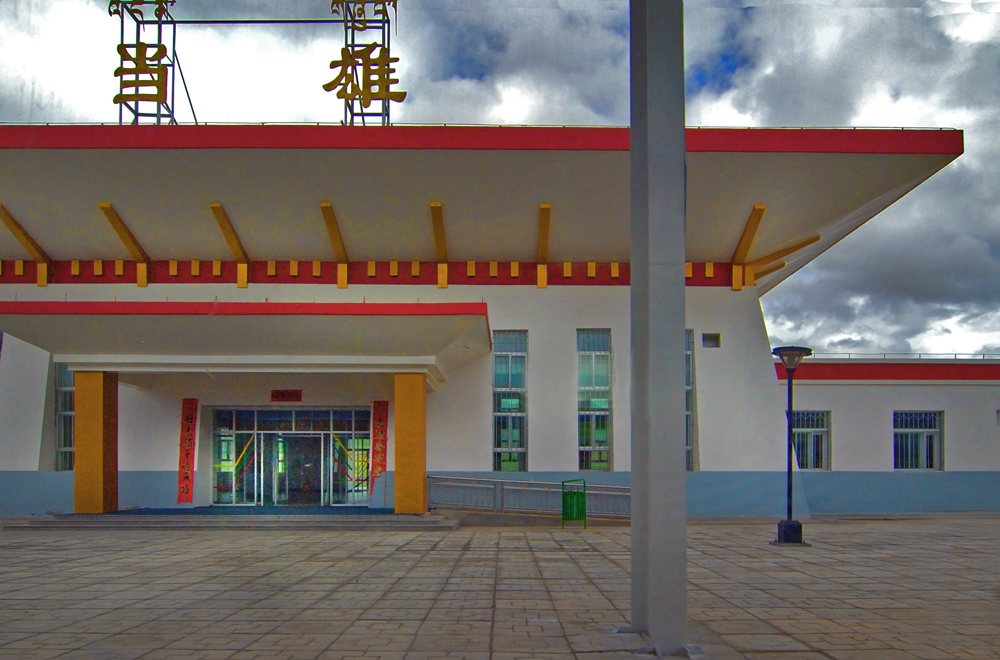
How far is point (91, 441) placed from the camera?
1838cm

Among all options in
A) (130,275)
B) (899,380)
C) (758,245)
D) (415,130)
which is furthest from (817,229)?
(130,275)

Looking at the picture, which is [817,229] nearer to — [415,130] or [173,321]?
[415,130]

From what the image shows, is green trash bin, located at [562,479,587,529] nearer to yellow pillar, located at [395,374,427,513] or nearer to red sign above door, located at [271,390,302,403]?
yellow pillar, located at [395,374,427,513]

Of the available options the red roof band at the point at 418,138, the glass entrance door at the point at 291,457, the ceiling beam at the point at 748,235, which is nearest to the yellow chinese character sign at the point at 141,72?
the red roof band at the point at 418,138

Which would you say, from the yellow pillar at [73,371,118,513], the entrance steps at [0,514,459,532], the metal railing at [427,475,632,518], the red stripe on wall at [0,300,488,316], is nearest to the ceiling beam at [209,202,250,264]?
the red stripe on wall at [0,300,488,316]

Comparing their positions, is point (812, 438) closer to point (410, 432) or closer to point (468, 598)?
point (410, 432)

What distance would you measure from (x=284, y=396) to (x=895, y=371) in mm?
18800

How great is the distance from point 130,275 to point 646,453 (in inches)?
730

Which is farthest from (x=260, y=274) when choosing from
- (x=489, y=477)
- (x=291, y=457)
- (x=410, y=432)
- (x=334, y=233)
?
(x=489, y=477)

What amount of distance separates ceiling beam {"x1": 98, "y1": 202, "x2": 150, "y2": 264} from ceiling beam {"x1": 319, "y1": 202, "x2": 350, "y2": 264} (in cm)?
497

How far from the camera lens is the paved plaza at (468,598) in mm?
6898

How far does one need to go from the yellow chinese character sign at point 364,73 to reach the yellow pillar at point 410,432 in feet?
22.2

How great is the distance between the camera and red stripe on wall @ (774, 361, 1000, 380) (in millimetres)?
25547

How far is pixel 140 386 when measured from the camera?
21.0 meters
